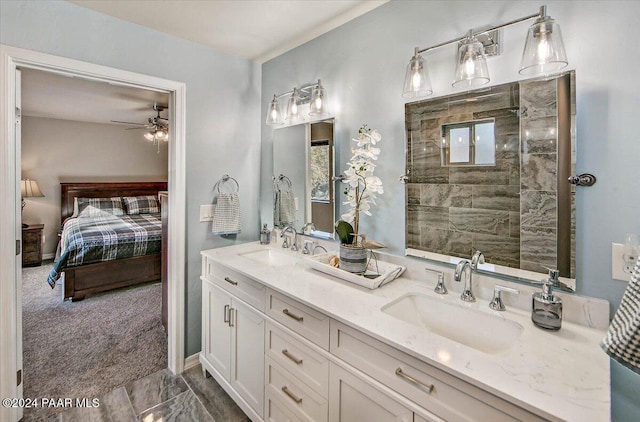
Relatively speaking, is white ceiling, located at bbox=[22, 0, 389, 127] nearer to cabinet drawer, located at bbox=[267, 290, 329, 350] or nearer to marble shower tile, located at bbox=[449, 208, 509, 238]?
marble shower tile, located at bbox=[449, 208, 509, 238]

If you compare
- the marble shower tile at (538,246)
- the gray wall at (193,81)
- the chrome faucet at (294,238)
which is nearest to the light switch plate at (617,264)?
the marble shower tile at (538,246)

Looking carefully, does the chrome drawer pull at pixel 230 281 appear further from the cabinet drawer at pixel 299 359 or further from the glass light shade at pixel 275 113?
the glass light shade at pixel 275 113

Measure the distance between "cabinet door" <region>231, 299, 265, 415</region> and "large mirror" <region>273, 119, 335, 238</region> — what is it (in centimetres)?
70

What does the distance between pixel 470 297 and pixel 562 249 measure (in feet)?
1.22

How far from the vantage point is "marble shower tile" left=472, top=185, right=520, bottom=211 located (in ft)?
4.10

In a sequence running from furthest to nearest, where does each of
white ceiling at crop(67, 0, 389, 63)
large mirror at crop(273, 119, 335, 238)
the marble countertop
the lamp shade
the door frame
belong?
the lamp shade, large mirror at crop(273, 119, 335, 238), white ceiling at crop(67, 0, 389, 63), the door frame, the marble countertop

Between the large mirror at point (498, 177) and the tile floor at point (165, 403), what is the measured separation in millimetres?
1479

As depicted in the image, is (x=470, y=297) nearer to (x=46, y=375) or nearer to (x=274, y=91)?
(x=274, y=91)

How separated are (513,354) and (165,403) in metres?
1.98

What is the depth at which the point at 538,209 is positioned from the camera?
119 centimetres

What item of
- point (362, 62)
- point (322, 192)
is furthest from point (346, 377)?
point (362, 62)

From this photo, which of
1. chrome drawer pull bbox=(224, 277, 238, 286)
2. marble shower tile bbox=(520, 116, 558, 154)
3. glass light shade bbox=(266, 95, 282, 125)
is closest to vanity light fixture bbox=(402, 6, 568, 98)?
marble shower tile bbox=(520, 116, 558, 154)

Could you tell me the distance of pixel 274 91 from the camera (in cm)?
243

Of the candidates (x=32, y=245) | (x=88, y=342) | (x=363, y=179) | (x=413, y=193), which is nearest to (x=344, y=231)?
(x=363, y=179)
